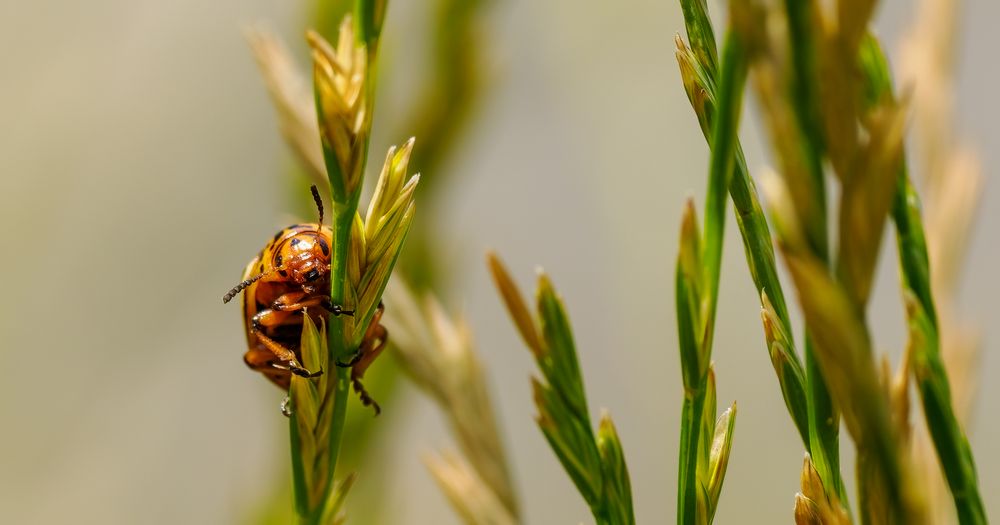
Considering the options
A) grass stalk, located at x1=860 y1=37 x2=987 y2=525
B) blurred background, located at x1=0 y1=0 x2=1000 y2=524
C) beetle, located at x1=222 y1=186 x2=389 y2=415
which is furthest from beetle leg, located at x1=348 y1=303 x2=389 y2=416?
blurred background, located at x1=0 y1=0 x2=1000 y2=524

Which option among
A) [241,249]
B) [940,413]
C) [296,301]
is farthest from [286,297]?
[241,249]

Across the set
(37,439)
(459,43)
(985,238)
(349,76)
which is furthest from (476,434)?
(985,238)

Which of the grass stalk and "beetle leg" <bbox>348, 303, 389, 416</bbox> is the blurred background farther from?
the grass stalk

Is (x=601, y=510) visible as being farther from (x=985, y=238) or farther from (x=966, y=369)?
(x=985, y=238)

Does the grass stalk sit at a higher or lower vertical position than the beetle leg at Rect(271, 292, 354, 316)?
lower

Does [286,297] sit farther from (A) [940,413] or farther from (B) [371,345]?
(A) [940,413]

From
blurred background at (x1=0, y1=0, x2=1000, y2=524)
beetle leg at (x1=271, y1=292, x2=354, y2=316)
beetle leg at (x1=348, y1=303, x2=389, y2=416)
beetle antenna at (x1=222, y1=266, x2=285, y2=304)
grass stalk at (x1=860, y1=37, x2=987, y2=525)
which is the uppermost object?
blurred background at (x1=0, y1=0, x2=1000, y2=524)
